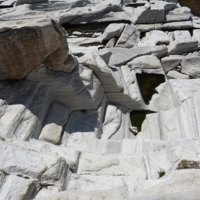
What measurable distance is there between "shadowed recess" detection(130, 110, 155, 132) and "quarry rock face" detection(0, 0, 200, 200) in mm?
28

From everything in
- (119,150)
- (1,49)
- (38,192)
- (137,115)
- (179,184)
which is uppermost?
(1,49)

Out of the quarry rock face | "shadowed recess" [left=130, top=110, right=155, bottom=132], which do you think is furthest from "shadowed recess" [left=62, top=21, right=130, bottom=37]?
"shadowed recess" [left=130, top=110, right=155, bottom=132]

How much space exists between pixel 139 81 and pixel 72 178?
4247 millimetres

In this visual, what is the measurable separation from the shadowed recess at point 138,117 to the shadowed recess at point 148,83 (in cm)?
49

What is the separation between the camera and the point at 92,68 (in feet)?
16.3

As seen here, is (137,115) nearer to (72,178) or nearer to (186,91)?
(186,91)

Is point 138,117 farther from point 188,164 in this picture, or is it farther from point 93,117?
point 188,164

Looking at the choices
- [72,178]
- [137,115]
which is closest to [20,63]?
[72,178]

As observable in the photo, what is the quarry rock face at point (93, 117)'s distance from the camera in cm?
283

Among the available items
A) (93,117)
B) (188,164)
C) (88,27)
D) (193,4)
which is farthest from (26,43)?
(193,4)

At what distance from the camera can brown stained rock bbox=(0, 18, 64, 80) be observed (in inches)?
141

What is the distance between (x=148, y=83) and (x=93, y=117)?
8.13 feet

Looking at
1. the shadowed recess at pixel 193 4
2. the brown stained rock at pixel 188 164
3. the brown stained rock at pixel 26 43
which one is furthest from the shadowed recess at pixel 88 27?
the brown stained rock at pixel 188 164

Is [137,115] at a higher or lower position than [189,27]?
lower
